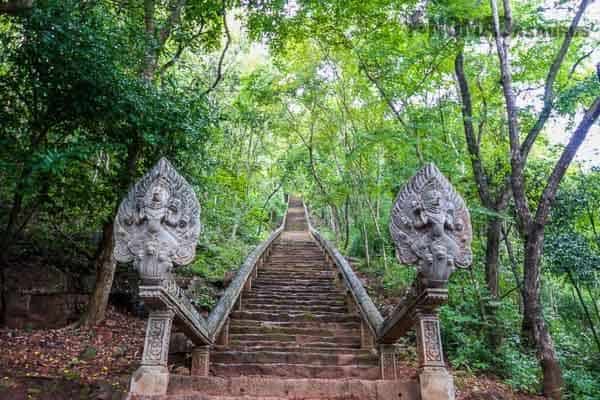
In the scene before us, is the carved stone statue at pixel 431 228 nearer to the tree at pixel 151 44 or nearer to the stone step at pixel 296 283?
the tree at pixel 151 44

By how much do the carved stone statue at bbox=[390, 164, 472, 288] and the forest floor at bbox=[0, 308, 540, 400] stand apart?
2272 mm

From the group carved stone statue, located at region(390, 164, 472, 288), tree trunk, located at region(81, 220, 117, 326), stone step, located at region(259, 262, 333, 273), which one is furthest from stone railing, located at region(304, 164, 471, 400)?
stone step, located at region(259, 262, 333, 273)

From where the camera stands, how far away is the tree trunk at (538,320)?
509 cm

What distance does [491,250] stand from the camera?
7.23 meters

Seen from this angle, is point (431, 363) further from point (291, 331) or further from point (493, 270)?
point (493, 270)

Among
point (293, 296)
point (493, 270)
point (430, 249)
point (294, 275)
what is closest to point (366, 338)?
point (293, 296)

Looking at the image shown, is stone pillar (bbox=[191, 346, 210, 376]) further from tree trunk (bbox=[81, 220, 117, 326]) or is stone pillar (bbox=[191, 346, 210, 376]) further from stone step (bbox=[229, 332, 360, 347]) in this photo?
tree trunk (bbox=[81, 220, 117, 326])

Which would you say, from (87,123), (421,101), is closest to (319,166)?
(421,101)

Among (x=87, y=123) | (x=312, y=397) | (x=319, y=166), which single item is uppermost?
(x=319, y=166)

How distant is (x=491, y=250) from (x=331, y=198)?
24.7ft

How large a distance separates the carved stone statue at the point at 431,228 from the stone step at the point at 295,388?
936 millimetres

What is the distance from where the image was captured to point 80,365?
14.9 ft

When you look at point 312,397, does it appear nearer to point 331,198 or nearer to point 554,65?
point 554,65
